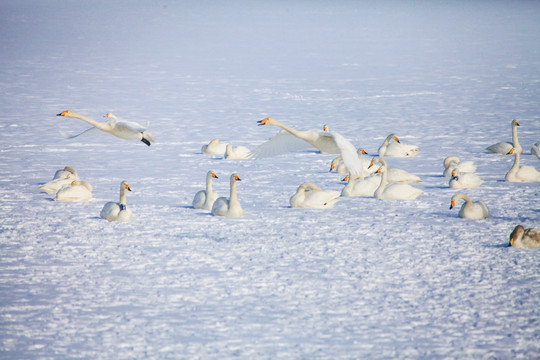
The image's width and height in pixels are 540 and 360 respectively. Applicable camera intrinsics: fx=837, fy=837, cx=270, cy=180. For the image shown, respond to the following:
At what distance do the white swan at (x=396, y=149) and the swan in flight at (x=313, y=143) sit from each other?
2.45m

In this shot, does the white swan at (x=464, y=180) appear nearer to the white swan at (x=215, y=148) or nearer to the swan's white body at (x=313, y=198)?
the swan's white body at (x=313, y=198)

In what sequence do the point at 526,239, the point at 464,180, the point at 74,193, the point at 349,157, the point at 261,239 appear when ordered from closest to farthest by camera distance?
the point at 526,239
the point at 261,239
the point at 349,157
the point at 74,193
the point at 464,180

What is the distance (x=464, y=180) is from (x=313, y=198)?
1.97 meters

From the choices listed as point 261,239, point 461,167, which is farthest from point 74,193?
point 461,167

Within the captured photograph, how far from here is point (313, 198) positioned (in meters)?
8.76

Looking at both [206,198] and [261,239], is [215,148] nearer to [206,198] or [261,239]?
[206,198]

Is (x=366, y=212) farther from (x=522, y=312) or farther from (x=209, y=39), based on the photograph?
(x=209, y=39)

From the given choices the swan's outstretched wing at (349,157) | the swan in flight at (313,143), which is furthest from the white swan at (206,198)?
the swan's outstretched wing at (349,157)

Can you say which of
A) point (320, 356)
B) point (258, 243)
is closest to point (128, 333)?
point (320, 356)

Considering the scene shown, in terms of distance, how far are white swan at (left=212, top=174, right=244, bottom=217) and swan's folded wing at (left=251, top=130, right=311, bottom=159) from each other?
961 mm

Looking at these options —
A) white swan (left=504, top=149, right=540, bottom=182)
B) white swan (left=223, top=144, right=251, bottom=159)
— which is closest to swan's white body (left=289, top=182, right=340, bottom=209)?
white swan (left=504, top=149, right=540, bottom=182)

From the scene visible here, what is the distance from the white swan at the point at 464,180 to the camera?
31.4 feet

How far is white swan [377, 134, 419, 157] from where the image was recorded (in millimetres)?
11594

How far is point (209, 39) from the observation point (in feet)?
124
